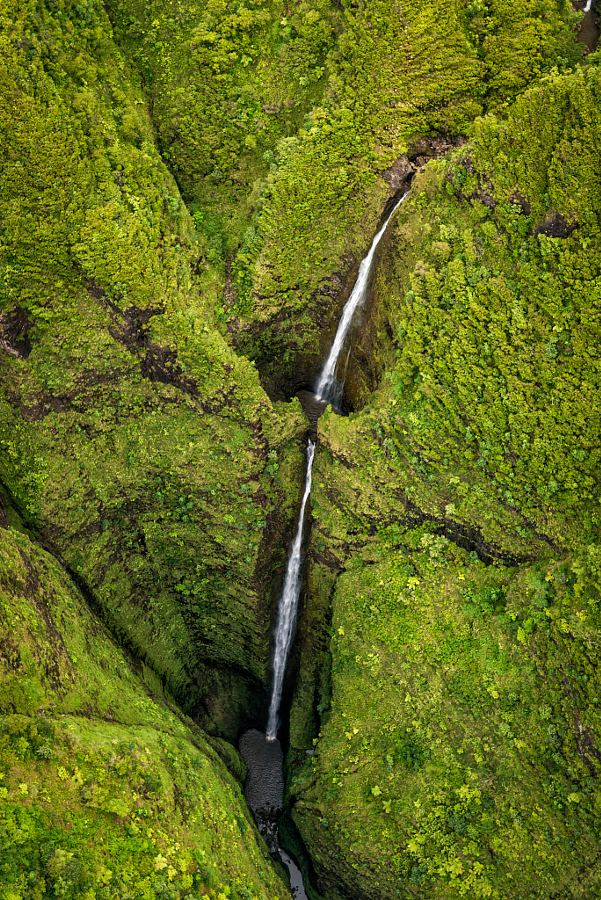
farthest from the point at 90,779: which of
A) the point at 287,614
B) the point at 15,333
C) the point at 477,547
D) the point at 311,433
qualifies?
the point at 311,433

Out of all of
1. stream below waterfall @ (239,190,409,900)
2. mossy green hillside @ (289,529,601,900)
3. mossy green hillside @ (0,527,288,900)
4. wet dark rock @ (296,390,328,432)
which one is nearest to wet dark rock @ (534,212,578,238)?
stream below waterfall @ (239,190,409,900)

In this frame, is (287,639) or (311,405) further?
(287,639)

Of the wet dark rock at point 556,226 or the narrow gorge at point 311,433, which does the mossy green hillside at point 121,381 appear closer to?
the narrow gorge at point 311,433

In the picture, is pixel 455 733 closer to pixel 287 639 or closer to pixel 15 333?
pixel 287 639

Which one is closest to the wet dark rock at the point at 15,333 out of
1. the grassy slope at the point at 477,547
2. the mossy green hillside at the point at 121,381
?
the mossy green hillside at the point at 121,381

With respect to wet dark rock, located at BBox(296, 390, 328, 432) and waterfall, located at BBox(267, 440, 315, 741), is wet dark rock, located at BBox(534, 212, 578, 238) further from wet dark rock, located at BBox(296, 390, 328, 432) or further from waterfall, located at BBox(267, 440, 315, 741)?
waterfall, located at BBox(267, 440, 315, 741)

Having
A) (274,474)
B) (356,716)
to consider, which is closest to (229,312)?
(274,474)
